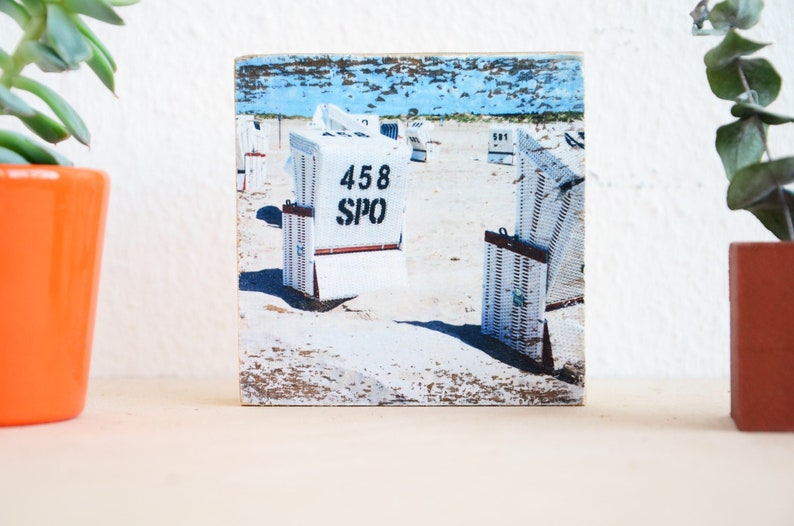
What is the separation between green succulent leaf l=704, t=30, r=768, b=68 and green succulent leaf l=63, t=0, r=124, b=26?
0.42 meters

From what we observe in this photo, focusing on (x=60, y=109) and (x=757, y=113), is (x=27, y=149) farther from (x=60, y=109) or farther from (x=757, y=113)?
(x=757, y=113)

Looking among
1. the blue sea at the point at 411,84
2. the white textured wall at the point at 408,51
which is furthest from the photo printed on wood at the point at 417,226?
the white textured wall at the point at 408,51

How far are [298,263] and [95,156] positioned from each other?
12.6 inches

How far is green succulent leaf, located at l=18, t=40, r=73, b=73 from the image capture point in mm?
568

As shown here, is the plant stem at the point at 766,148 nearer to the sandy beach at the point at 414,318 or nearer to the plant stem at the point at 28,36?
the sandy beach at the point at 414,318

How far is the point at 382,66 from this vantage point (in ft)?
2.10

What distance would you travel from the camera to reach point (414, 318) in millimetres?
642

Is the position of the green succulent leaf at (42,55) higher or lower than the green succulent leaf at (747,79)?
higher

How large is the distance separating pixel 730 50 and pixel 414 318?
297mm

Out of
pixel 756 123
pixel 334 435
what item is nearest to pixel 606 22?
pixel 756 123

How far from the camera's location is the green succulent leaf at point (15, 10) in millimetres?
588

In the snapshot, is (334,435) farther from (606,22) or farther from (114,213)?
(606,22)

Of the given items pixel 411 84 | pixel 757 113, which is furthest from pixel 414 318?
pixel 757 113

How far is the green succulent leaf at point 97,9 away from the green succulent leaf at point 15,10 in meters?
0.03
